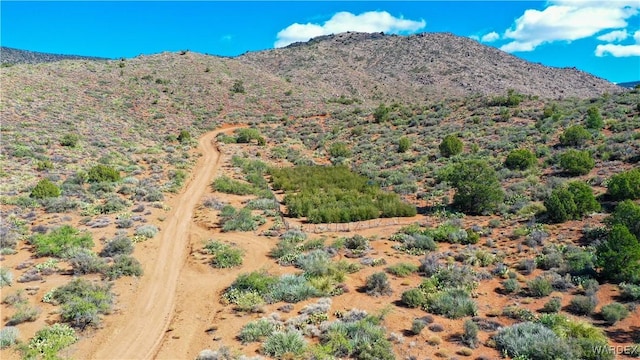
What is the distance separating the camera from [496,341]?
11.2 metres

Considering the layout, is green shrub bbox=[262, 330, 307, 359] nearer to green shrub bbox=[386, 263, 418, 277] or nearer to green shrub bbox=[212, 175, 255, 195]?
green shrub bbox=[386, 263, 418, 277]

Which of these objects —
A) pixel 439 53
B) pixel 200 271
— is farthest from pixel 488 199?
pixel 439 53

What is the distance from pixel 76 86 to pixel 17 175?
121 ft

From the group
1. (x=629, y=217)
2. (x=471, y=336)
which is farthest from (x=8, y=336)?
(x=629, y=217)

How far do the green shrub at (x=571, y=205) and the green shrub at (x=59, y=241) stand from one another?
69.7 ft

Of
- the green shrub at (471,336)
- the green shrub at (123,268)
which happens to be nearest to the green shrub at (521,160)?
the green shrub at (471,336)

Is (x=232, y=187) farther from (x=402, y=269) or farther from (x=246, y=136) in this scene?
(x=246, y=136)

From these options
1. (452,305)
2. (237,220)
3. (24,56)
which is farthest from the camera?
(24,56)

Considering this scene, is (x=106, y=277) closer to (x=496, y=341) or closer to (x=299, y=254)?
(x=299, y=254)

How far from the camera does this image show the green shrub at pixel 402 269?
52.4 feet

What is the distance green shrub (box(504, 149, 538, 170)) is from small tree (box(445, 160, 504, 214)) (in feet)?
21.3

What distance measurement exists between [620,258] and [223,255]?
48.3 ft

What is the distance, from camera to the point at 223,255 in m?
18.0

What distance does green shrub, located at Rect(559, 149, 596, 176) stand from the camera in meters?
26.0
